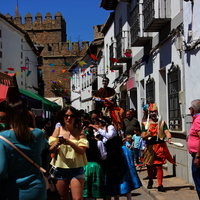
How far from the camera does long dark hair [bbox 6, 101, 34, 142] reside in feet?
12.6

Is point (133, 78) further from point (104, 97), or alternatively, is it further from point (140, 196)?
point (140, 196)

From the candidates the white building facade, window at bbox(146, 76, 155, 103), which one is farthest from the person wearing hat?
window at bbox(146, 76, 155, 103)

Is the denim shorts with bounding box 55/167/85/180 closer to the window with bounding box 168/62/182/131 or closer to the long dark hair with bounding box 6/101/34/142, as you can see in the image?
the long dark hair with bounding box 6/101/34/142

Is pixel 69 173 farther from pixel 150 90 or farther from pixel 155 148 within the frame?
pixel 150 90

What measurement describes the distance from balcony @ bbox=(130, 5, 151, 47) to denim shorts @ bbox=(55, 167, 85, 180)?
853cm

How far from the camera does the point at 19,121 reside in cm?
390

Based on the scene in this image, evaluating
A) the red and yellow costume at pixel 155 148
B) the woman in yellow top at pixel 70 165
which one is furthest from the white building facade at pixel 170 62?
the woman in yellow top at pixel 70 165

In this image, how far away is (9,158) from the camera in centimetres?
375

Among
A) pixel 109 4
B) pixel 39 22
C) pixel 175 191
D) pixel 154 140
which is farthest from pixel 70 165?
pixel 39 22

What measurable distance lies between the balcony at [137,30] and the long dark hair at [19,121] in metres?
10.1

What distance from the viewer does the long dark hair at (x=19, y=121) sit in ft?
12.6

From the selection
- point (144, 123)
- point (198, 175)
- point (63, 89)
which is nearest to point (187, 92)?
point (144, 123)

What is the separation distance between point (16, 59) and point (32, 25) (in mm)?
29762

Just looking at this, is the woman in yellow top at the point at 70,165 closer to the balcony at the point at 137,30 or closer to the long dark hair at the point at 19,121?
the long dark hair at the point at 19,121
